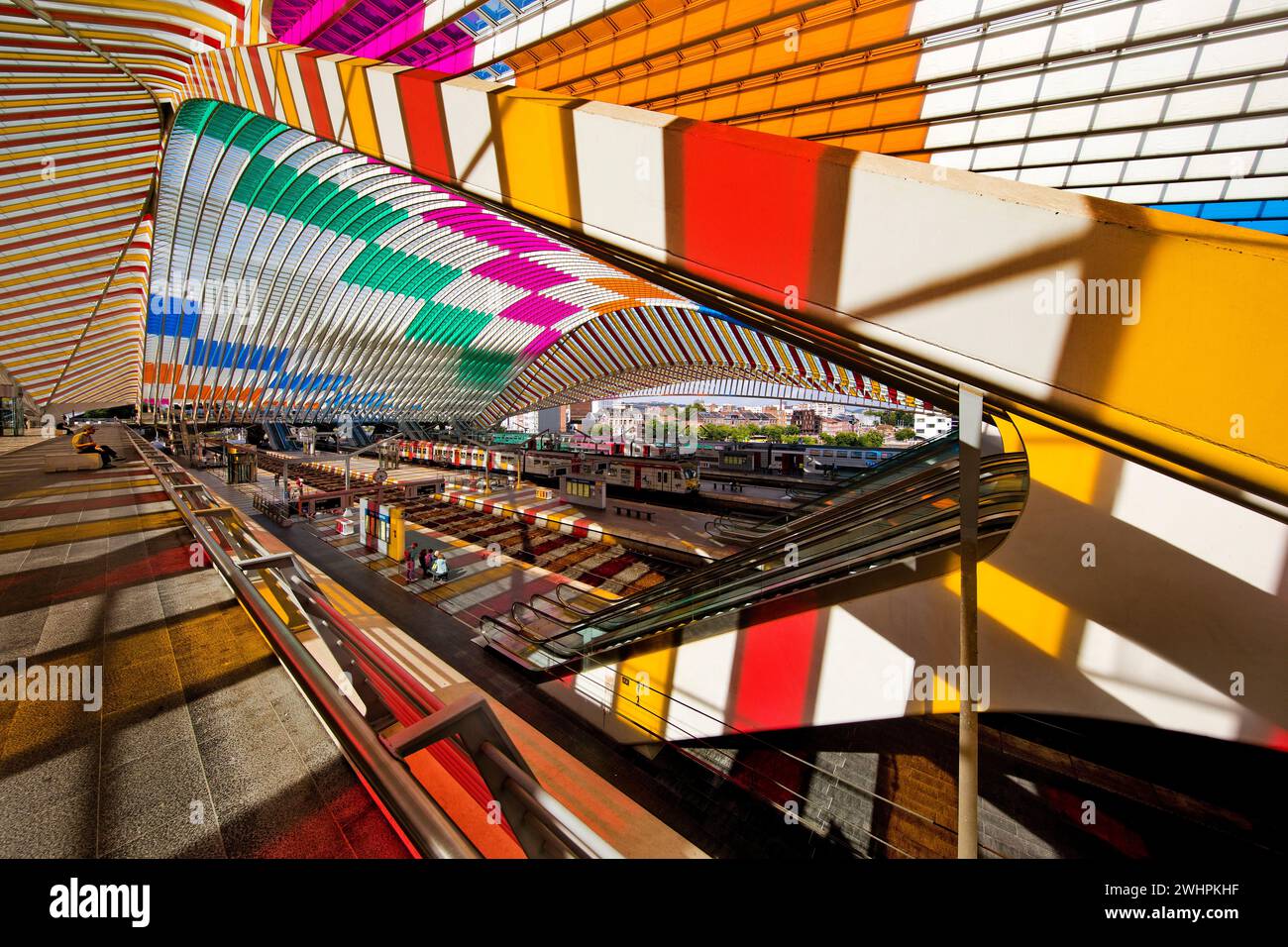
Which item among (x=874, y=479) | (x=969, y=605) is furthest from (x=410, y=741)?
(x=874, y=479)

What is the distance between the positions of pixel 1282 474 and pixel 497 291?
36192 millimetres

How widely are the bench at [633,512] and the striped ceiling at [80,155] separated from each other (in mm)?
16601

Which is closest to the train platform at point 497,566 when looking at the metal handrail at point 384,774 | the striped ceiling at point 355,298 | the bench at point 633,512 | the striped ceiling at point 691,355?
the bench at point 633,512

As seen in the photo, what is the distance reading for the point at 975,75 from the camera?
802 centimetres

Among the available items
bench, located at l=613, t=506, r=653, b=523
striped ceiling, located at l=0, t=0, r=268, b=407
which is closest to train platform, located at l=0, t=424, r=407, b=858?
striped ceiling, located at l=0, t=0, r=268, b=407

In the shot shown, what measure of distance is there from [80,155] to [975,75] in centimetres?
2549

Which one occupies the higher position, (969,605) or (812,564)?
(969,605)

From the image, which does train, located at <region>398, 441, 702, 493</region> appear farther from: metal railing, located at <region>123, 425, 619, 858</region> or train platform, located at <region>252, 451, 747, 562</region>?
metal railing, located at <region>123, 425, 619, 858</region>

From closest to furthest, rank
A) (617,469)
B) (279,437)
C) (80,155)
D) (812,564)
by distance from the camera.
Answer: (812,564) < (80,155) < (617,469) < (279,437)

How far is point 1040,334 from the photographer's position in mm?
2365

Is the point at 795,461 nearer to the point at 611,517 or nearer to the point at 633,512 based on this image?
the point at 633,512

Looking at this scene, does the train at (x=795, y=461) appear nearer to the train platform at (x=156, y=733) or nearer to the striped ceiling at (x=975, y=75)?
the striped ceiling at (x=975, y=75)

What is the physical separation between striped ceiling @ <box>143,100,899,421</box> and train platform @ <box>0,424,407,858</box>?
1984 centimetres
